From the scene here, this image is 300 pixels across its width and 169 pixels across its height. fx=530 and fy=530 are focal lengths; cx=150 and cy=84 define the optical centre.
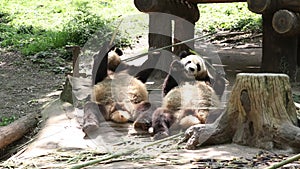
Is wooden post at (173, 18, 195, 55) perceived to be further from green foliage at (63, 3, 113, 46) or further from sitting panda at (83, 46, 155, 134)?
green foliage at (63, 3, 113, 46)

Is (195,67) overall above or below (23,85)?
above

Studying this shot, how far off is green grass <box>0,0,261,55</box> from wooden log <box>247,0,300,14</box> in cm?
405

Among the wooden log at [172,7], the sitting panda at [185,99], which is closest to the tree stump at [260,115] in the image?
the sitting panda at [185,99]

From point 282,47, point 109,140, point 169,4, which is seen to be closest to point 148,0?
point 169,4

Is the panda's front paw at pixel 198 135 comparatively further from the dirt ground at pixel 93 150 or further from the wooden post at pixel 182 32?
the wooden post at pixel 182 32

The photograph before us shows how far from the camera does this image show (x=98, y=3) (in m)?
14.3

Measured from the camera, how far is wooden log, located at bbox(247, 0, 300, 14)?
677cm

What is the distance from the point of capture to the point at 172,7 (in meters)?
8.23

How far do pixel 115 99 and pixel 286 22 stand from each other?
8.08ft

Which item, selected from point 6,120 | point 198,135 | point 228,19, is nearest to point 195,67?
point 198,135

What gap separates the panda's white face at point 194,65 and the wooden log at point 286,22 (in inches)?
63.4

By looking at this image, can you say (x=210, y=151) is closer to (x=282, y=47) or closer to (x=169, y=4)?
(x=282, y=47)

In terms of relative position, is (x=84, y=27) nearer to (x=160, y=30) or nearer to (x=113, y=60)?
(x=160, y=30)

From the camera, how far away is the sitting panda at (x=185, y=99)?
5035 mm
